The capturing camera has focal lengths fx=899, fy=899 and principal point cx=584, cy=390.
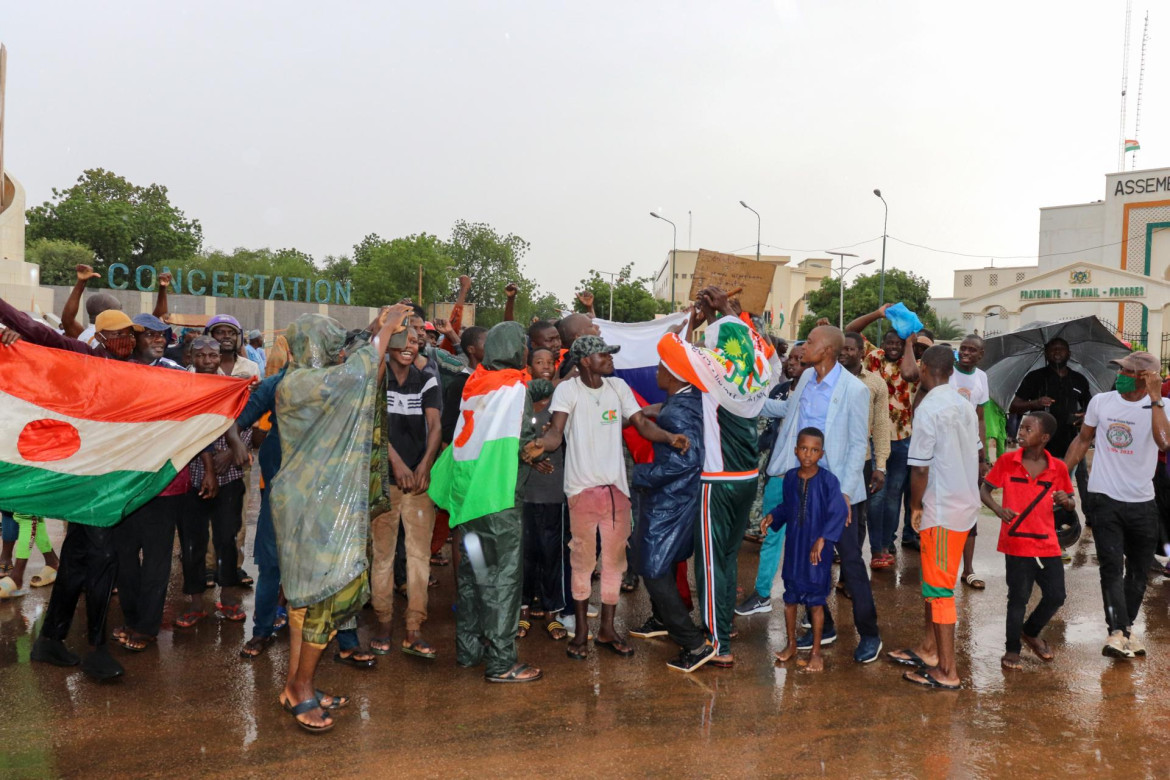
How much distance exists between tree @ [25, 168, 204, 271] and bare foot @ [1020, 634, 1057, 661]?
Result: 2481 inches

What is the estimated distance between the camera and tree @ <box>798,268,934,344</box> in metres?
53.1

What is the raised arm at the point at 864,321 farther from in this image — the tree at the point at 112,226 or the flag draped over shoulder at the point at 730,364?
the tree at the point at 112,226

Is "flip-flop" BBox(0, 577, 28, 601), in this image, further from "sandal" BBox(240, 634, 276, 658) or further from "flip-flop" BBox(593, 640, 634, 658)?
"flip-flop" BBox(593, 640, 634, 658)

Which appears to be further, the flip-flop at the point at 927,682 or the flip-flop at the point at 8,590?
the flip-flop at the point at 8,590

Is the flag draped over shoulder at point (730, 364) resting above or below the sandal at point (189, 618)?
above

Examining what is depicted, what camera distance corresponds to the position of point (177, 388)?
516cm

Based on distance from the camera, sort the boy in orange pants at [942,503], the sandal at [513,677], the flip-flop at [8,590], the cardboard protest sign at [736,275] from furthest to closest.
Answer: the cardboard protest sign at [736,275]
the flip-flop at [8,590]
the boy in orange pants at [942,503]
the sandal at [513,677]

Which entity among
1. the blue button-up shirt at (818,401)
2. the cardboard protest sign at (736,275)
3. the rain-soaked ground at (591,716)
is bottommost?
the rain-soaked ground at (591,716)

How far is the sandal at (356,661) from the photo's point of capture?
16.5 ft

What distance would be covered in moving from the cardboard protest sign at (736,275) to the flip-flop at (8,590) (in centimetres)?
555

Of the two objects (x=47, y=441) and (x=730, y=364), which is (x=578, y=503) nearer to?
(x=730, y=364)

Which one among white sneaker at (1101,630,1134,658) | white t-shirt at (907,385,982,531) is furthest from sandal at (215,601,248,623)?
white sneaker at (1101,630,1134,658)

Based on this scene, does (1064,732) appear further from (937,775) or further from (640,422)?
(640,422)

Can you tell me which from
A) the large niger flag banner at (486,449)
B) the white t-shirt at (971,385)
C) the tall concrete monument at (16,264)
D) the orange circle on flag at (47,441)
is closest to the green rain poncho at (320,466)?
the large niger flag banner at (486,449)
